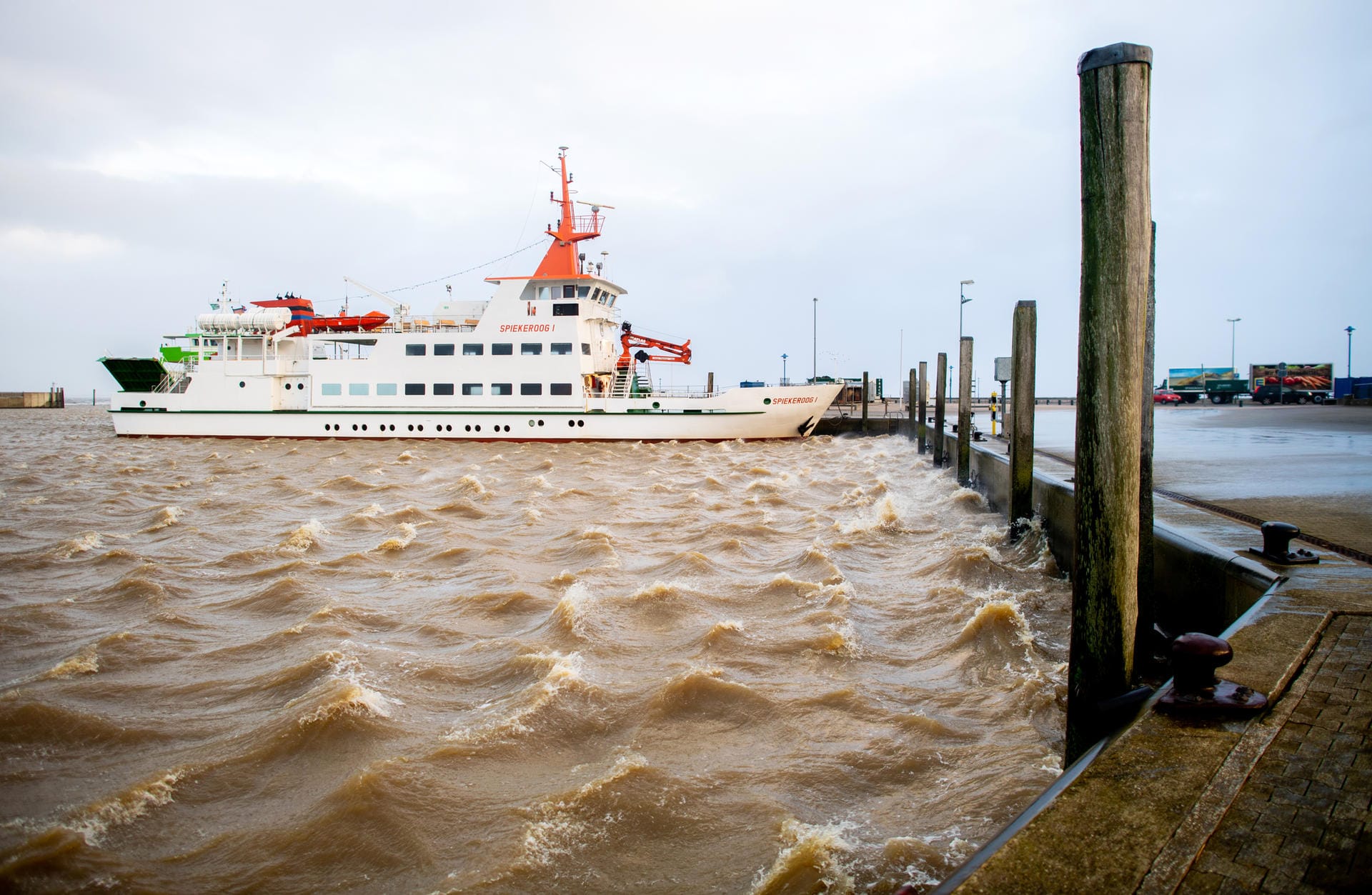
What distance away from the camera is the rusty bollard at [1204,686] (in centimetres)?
272

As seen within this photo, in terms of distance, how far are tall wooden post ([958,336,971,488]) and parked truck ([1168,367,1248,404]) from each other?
32.2 metres

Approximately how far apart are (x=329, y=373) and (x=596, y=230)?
31.8ft

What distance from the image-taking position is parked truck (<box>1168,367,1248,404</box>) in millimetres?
41125

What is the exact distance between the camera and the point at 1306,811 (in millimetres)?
2125

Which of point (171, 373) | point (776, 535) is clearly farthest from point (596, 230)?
point (776, 535)

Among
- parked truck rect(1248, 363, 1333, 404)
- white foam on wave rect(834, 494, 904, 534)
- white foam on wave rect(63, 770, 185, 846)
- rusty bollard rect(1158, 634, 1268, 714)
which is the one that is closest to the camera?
rusty bollard rect(1158, 634, 1268, 714)

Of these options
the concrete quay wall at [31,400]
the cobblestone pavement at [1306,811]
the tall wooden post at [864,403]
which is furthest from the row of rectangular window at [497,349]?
the concrete quay wall at [31,400]

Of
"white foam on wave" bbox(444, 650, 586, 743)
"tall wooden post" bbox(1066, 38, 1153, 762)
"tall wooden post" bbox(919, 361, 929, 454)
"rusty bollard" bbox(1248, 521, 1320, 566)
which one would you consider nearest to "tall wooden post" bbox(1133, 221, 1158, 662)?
"rusty bollard" bbox(1248, 521, 1320, 566)

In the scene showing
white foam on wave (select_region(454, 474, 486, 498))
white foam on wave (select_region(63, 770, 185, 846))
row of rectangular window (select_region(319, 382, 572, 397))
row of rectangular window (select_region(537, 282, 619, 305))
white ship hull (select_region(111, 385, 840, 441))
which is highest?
row of rectangular window (select_region(537, 282, 619, 305))

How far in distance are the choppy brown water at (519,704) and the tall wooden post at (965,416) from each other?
411cm

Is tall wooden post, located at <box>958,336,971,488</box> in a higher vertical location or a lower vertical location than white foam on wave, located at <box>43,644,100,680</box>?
higher

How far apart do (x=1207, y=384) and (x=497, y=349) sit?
126ft

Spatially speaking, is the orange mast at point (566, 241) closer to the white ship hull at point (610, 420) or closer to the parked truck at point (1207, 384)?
the white ship hull at point (610, 420)

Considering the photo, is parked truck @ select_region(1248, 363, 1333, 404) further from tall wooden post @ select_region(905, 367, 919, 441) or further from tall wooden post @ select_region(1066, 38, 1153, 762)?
tall wooden post @ select_region(1066, 38, 1153, 762)
